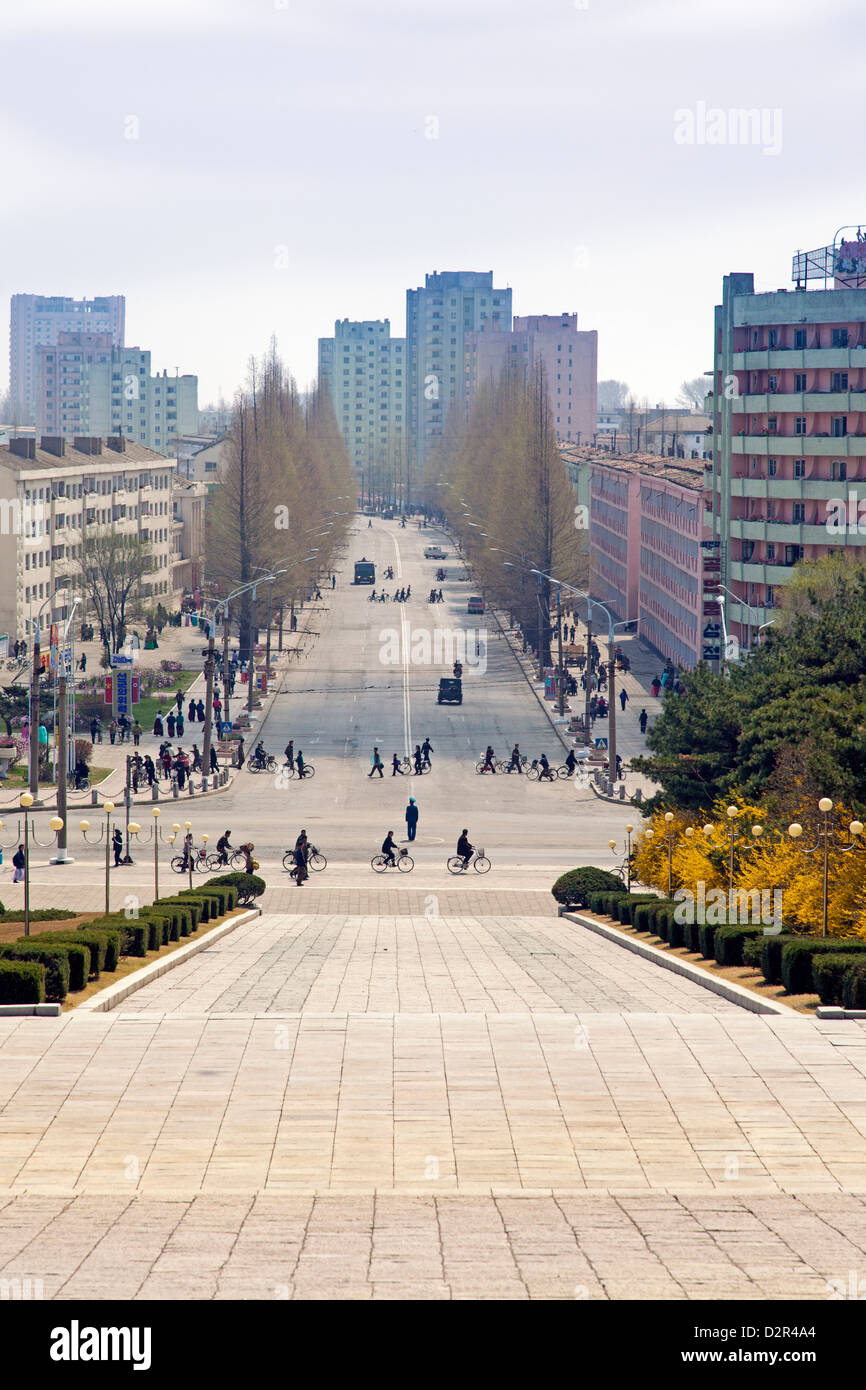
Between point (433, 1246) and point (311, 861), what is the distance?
3388cm

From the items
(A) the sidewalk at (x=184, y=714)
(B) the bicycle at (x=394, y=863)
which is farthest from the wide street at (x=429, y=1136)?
(A) the sidewalk at (x=184, y=714)

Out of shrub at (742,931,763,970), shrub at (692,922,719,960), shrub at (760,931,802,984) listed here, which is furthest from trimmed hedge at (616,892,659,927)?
shrub at (760,931,802,984)

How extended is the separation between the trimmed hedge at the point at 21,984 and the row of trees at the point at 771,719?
14.7 m

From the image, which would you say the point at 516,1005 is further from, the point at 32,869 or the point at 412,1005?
the point at 32,869

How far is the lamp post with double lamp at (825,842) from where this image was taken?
23641mm

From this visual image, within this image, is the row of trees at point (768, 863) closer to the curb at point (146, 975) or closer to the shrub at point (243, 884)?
the shrub at point (243, 884)

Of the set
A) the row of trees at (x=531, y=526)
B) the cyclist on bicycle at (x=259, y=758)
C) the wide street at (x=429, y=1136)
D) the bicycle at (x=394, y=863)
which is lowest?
the bicycle at (x=394, y=863)

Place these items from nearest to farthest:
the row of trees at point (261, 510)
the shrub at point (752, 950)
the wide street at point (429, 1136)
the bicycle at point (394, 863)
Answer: the wide street at point (429, 1136) → the shrub at point (752, 950) → the bicycle at point (394, 863) → the row of trees at point (261, 510)

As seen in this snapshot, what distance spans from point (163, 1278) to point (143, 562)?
85973mm

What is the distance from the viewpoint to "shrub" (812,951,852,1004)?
66.1ft

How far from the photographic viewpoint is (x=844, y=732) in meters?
30.7

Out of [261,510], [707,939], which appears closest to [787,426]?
[261,510]

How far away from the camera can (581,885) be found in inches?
1501

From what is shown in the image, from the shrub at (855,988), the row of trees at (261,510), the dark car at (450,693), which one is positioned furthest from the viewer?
the row of trees at (261,510)
